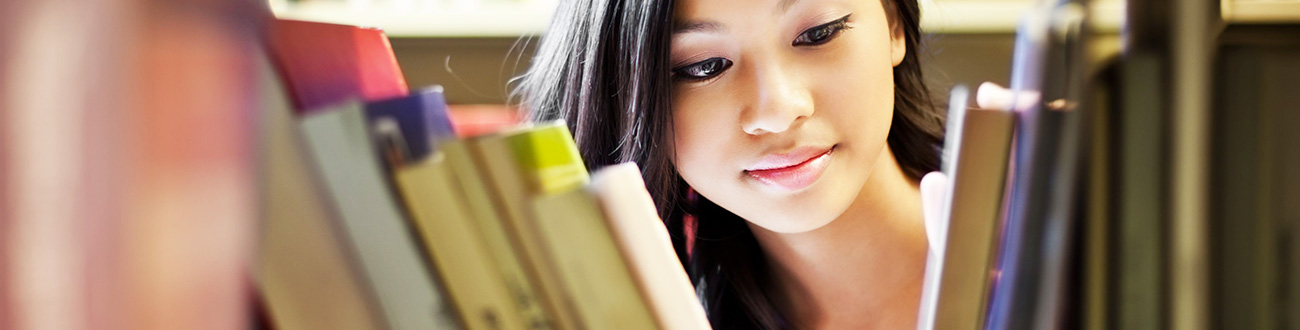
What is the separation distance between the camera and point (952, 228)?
376 mm

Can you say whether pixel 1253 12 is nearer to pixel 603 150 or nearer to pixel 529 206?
pixel 529 206

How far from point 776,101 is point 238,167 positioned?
442 mm

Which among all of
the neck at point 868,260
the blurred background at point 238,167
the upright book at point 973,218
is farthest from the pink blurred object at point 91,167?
the neck at point 868,260

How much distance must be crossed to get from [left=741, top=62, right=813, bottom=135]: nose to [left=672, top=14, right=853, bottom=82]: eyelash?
0.03 metres

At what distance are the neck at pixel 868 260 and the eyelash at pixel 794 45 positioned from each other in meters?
0.21

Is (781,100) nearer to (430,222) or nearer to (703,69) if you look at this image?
(703,69)

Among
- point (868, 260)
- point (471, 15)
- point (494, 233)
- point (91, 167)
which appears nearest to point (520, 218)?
point (494, 233)

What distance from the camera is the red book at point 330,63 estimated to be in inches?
13.2

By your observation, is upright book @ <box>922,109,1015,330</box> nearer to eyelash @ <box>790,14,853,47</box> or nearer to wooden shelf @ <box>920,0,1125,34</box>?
eyelash @ <box>790,14,853,47</box>

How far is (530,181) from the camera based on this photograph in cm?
35

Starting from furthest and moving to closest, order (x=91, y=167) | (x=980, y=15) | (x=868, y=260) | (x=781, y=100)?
(x=980, y=15), (x=868, y=260), (x=781, y=100), (x=91, y=167)

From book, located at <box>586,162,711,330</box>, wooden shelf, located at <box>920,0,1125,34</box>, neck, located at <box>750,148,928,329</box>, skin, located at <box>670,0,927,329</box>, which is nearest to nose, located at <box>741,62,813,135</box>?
skin, located at <box>670,0,927,329</box>

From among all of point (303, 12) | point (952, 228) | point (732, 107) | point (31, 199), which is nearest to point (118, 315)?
point (31, 199)

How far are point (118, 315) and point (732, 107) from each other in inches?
19.8
